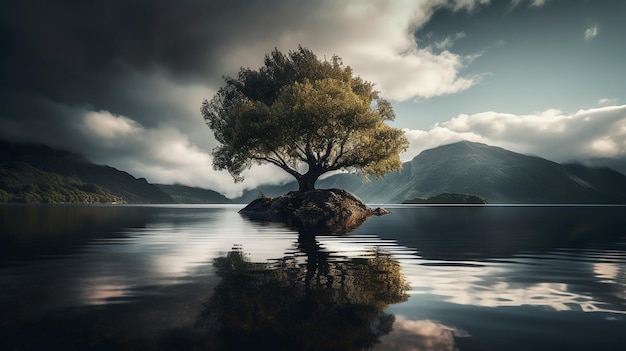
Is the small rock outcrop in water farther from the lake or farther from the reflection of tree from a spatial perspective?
the reflection of tree

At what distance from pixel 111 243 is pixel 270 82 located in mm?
42886

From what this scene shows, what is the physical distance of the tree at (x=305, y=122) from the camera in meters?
45.1

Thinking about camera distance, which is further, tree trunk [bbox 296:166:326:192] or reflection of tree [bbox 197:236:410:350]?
tree trunk [bbox 296:166:326:192]

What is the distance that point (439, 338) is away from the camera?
525cm

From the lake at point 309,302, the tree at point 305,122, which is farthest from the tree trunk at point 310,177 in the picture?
the lake at point 309,302

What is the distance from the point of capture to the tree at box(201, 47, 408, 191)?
45094 millimetres

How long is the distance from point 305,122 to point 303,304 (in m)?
39.4

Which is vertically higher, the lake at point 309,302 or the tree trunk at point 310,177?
the tree trunk at point 310,177

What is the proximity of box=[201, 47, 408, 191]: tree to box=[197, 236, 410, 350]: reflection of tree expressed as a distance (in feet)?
115

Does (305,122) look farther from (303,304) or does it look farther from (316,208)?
(303,304)

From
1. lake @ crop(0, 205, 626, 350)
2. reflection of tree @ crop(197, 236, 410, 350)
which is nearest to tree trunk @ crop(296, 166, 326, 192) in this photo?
lake @ crop(0, 205, 626, 350)

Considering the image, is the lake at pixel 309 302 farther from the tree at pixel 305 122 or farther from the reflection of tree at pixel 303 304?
the tree at pixel 305 122

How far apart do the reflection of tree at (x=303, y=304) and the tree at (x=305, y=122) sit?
35.1 meters

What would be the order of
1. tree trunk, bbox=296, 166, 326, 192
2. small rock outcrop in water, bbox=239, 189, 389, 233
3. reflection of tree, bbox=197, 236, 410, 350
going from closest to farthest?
reflection of tree, bbox=197, 236, 410, 350, small rock outcrop in water, bbox=239, 189, 389, 233, tree trunk, bbox=296, 166, 326, 192
